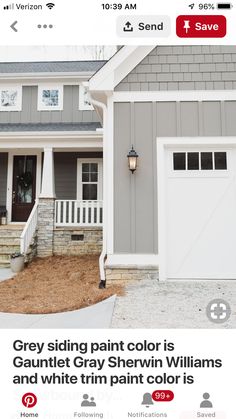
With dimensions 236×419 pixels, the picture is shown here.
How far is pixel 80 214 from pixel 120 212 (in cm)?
286

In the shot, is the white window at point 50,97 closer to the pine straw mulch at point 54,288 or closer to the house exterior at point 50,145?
the house exterior at point 50,145

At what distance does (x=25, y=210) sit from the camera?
7.98 metres

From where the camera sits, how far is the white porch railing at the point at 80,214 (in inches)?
265

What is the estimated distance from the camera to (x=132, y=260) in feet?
13.2

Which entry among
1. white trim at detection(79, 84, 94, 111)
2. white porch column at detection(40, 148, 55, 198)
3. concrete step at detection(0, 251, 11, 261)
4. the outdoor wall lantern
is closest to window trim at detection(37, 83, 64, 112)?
white trim at detection(79, 84, 94, 111)

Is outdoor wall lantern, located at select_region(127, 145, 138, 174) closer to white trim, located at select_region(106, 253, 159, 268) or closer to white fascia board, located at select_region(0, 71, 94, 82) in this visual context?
white trim, located at select_region(106, 253, 159, 268)

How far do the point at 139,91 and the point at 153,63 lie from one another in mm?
440

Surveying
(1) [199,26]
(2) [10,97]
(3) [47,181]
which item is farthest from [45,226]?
(1) [199,26]

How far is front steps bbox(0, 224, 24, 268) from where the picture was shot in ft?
20.0

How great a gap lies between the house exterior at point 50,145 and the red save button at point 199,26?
496 cm

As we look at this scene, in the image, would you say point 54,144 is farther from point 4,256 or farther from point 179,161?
point 179,161

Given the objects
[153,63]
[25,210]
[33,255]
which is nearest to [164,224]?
[153,63]

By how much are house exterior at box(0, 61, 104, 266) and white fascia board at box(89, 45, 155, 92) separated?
277 centimetres
